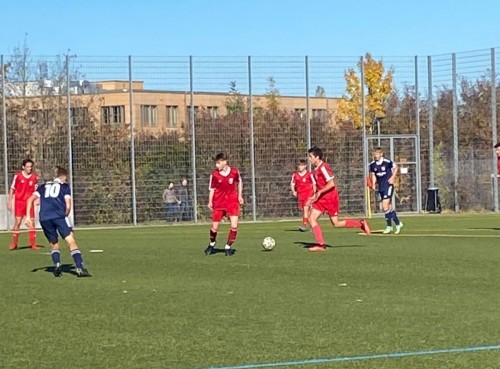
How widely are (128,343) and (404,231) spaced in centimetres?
1751

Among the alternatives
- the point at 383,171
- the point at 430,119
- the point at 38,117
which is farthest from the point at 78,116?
the point at 383,171

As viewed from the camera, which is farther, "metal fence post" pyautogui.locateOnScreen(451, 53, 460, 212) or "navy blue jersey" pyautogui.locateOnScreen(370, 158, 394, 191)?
"metal fence post" pyautogui.locateOnScreen(451, 53, 460, 212)

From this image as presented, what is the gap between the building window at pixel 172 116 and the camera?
1569 inches

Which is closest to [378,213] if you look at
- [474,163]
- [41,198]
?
[474,163]

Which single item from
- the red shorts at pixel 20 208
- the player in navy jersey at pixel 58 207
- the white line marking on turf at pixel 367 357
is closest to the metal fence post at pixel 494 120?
the red shorts at pixel 20 208

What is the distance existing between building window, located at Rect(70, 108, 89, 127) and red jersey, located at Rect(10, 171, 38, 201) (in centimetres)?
1281

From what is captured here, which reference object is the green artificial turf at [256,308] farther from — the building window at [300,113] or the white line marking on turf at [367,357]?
the building window at [300,113]

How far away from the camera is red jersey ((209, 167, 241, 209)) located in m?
20.0

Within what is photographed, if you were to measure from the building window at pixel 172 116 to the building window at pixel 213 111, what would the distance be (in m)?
1.35

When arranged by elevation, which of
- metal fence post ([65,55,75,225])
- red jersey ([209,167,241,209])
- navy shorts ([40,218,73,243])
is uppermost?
metal fence post ([65,55,75,225])

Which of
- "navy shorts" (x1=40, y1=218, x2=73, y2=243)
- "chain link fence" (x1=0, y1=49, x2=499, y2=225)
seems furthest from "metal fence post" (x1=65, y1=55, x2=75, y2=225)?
"navy shorts" (x1=40, y1=218, x2=73, y2=243)

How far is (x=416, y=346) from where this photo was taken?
915cm

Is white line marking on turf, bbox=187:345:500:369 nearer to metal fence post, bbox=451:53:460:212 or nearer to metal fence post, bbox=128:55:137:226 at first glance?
metal fence post, bbox=128:55:137:226

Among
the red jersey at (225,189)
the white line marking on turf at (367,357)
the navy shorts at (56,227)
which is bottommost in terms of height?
the white line marking on turf at (367,357)
